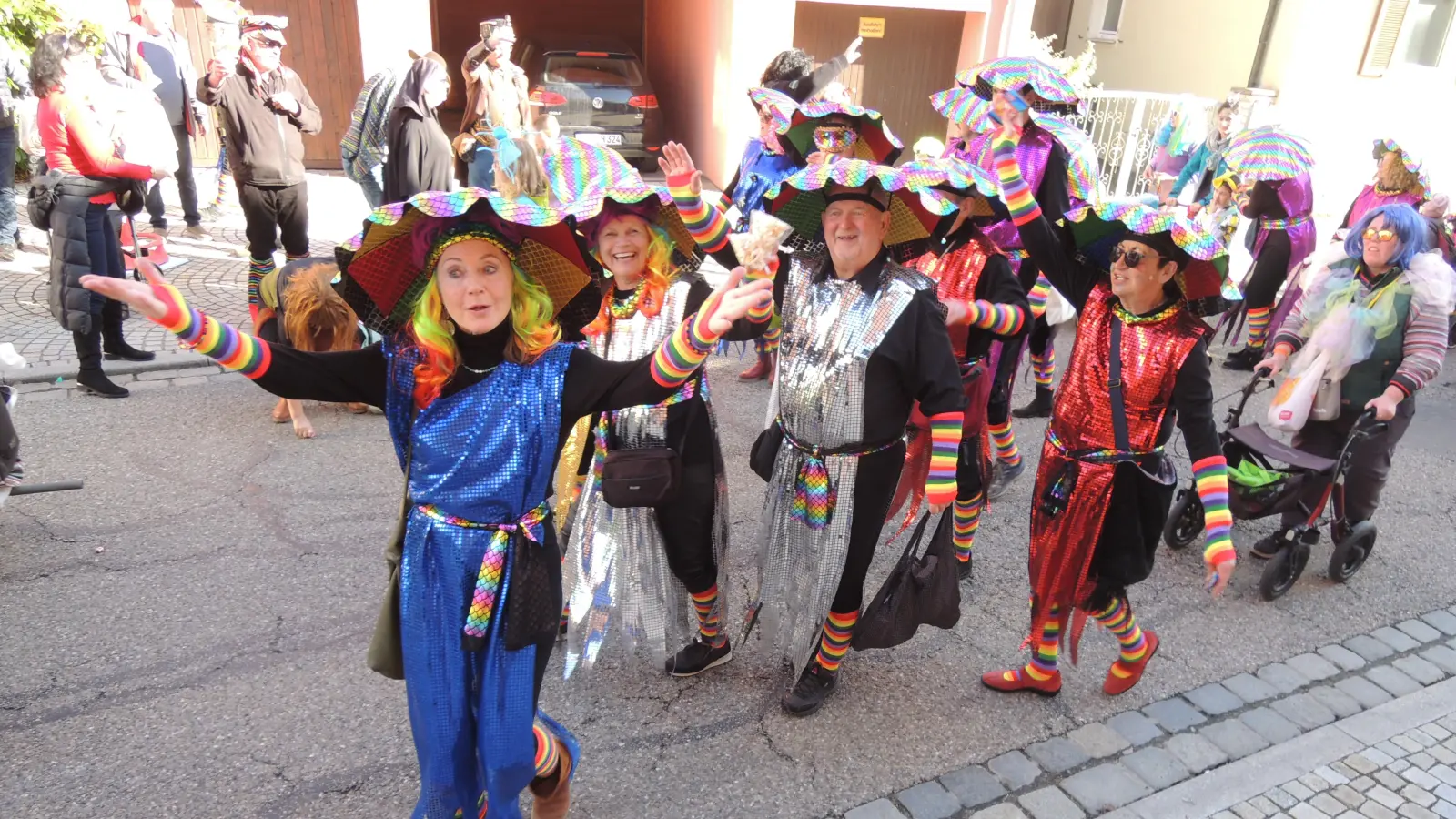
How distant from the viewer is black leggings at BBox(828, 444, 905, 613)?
294cm

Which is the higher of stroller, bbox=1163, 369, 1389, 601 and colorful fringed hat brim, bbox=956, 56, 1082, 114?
colorful fringed hat brim, bbox=956, 56, 1082, 114

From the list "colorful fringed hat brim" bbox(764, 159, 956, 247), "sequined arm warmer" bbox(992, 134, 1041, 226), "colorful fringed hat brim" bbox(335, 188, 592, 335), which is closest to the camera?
"colorful fringed hat brim" bbox(335, 188, 592, 335)

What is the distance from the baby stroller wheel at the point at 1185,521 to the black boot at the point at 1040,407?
1520mm

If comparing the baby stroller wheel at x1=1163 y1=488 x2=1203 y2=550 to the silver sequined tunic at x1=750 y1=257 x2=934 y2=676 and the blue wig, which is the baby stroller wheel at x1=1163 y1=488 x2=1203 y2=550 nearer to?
the blue wig

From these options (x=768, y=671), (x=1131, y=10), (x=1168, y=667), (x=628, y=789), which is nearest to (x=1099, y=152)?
(x=1131, y=10)

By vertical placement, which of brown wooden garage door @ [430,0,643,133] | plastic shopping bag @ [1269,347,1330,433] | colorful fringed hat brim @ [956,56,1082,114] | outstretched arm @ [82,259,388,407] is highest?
brown wooden garage door @ [430,0,643,133]

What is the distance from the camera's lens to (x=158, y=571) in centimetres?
389

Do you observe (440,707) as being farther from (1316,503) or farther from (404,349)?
(1316,503)

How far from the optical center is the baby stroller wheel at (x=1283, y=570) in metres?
4.13

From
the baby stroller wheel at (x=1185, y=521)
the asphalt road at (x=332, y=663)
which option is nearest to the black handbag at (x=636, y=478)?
the asphalt road at (x=332, y=663)

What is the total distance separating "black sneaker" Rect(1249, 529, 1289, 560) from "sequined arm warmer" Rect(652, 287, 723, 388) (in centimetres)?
350

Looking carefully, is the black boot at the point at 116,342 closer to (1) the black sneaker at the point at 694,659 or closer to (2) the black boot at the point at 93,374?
(2) the black boot at the point at 93,374

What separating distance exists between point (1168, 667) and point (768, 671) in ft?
5.38

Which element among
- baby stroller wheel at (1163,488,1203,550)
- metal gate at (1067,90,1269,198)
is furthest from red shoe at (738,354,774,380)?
metal gate at (1067,90,1269,198)
